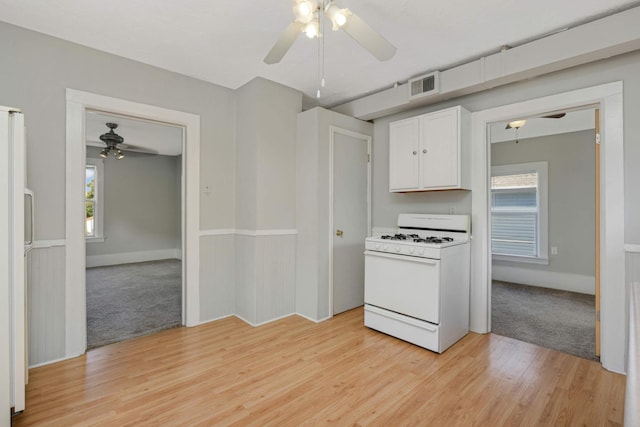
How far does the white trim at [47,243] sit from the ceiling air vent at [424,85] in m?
3.42

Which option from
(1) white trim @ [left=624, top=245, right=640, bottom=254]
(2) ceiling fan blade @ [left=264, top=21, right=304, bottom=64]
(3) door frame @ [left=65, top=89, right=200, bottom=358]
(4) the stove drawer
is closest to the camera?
(2) ceiling fan blade @ [left=264, top=21, right=304, bottom=64]

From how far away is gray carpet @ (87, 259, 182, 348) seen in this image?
3.07 meters

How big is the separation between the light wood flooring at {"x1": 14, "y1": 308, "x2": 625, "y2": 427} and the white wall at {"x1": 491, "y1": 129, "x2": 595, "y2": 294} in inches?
103

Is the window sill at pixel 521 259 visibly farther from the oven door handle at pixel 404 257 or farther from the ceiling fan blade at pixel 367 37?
the ceiling fan blade at pixel 367 37

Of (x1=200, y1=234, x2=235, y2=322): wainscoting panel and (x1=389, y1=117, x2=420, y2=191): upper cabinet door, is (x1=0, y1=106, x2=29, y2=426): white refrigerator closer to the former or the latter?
(x1=200, y1=234, x2=235, y2=322): wainscoting panel

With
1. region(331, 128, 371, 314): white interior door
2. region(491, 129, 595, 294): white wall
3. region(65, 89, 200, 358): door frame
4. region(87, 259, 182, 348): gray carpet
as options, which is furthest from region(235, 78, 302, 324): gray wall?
region(491, 129, 595, 294): white wall

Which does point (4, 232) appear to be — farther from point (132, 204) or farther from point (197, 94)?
point (132, 204)

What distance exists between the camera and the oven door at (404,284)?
2598mm

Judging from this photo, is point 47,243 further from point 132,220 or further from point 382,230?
point 132,220

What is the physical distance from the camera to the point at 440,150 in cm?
298

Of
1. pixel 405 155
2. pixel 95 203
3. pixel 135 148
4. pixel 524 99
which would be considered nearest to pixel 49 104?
pixel 405 155

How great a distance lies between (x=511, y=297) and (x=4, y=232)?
205 inches

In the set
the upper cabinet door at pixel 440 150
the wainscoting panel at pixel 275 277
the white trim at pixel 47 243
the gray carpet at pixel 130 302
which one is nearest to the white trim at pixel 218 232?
the wainscoting panel at pixel 275 277

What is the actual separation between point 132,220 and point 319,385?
6375mm
